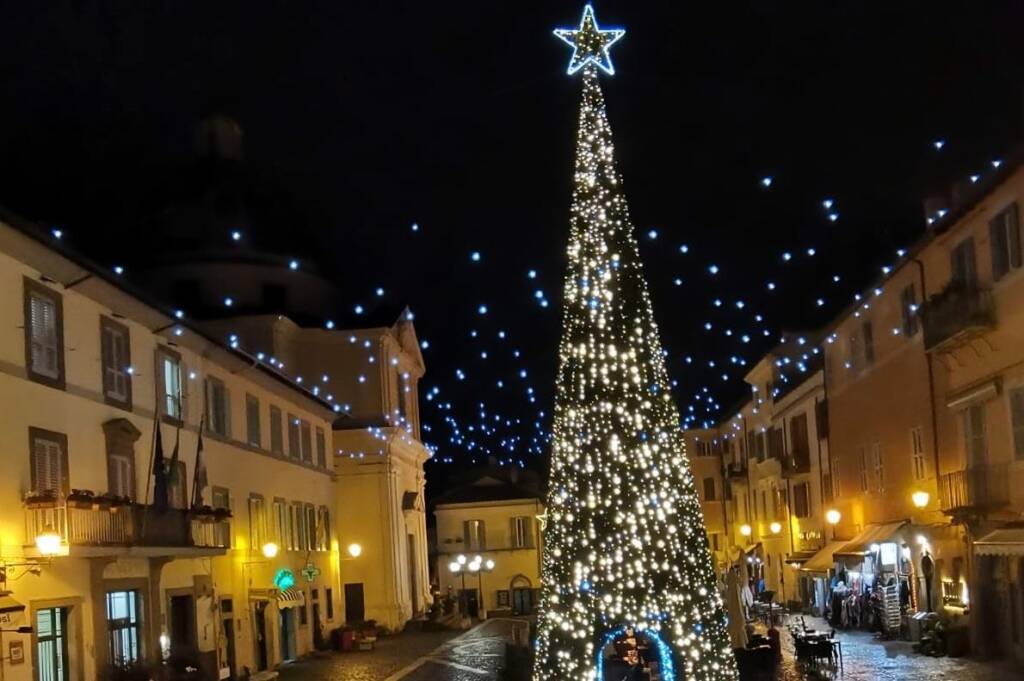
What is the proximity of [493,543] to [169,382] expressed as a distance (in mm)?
46577

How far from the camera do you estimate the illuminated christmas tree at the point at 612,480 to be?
1378 cm

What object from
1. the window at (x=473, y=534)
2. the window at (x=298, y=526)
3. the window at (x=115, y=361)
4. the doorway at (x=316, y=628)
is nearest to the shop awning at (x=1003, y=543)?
the window at (x=115, y=361)

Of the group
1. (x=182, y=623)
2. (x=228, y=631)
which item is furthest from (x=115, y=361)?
(x=228, y=631)

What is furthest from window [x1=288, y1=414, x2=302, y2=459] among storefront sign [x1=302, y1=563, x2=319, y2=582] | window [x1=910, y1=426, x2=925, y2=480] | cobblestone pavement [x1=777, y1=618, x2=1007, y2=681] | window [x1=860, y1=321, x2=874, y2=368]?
window [x1=910, y1=426, x2=925, y2=480]

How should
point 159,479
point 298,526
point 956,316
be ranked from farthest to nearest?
1. point 298,526
2. point 956,316
3. point 159,479

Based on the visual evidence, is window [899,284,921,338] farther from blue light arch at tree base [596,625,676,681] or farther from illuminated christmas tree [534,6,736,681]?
blue light arch at tree base [596,625,676,681]

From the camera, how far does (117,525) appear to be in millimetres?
20172

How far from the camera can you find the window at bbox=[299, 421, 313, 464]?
39.2 meters

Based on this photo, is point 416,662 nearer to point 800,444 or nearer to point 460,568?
point 800,444

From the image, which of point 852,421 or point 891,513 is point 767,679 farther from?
point 852,421

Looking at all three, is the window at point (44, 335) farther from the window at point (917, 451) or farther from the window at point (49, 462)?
Result: the window at point (917, 451)

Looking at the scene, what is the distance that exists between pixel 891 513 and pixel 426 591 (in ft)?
96.7

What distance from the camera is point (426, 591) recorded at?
57.1 metres

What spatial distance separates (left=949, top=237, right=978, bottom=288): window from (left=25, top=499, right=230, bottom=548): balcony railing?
52.1 feet
